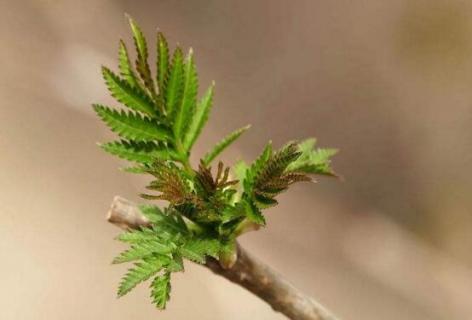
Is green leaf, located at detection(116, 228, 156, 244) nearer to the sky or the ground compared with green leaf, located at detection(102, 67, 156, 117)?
nearer to the ground

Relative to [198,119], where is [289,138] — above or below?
above

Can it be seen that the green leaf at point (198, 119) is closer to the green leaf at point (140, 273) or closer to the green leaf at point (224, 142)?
the green leaf at point (224, 142)

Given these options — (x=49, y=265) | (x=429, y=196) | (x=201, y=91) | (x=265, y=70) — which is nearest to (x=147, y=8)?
(x=201, y=91)

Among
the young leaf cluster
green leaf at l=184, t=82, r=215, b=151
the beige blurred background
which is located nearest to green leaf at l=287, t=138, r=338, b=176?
the young leaf cluster

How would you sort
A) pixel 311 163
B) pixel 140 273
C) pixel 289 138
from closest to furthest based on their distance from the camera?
pixel 140 273, pixel 311 163, pixel 289 138

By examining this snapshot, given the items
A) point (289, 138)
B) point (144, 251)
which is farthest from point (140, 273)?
point (289, 138)

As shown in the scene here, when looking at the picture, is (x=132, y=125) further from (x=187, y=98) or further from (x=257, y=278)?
(x=257, y=278)

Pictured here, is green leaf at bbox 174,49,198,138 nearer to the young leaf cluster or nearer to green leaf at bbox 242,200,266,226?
the young leaf cluster

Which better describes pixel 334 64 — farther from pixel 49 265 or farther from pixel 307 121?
pixel 49 265
